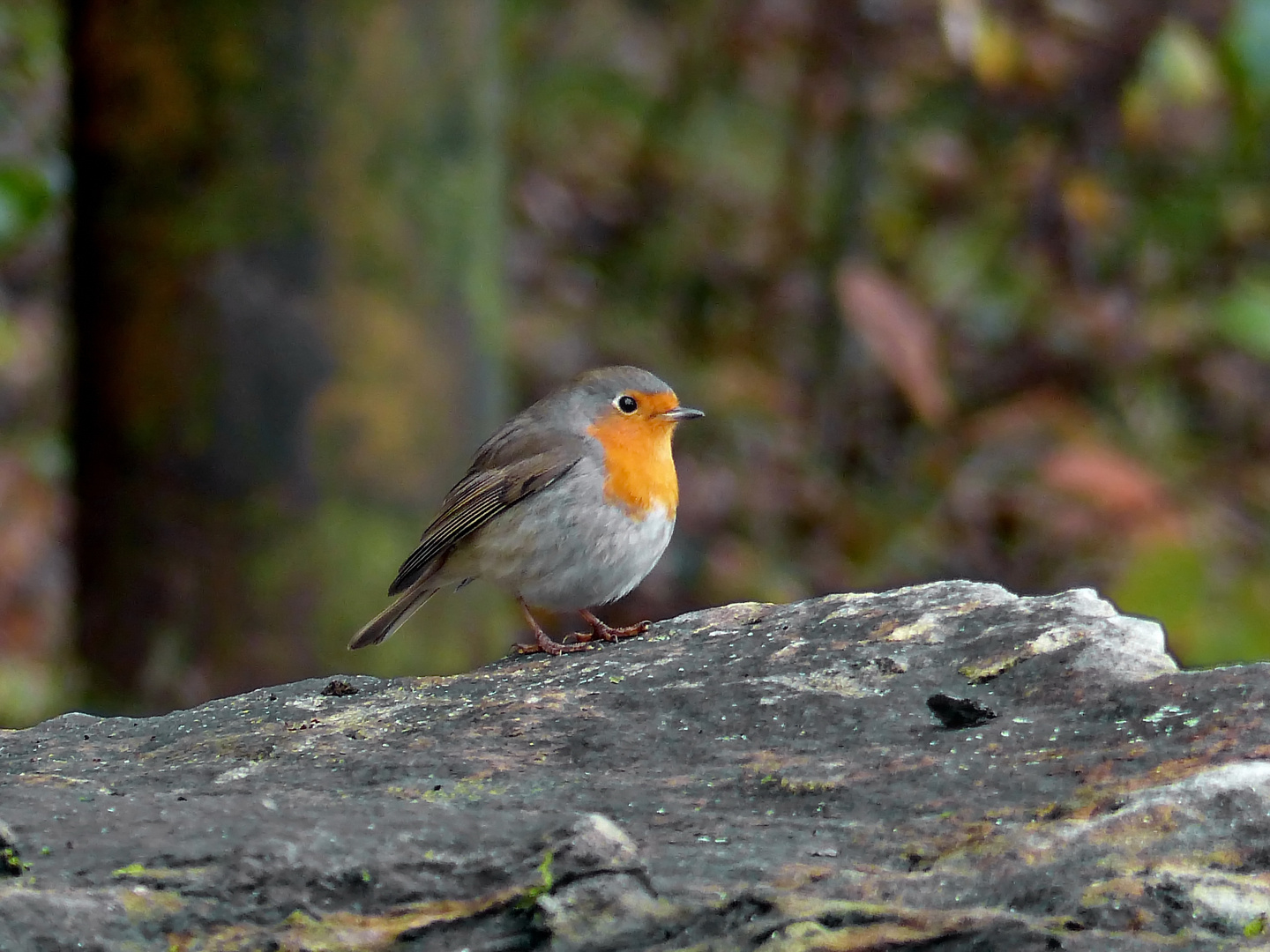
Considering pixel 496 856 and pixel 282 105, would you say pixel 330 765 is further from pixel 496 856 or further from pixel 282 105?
pixel 282 105

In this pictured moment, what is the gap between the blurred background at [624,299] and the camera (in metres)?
4.64

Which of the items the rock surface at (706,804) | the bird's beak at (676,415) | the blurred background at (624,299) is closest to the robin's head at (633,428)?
the bird's beak at (676,415)

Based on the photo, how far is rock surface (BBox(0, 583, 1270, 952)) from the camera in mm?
1881

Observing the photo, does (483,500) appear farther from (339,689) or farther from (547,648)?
(339,689)

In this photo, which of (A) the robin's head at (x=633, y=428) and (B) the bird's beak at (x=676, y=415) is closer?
(A) the robin's head at (x=633, y=428)

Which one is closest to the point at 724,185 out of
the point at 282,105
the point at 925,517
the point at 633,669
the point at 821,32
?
the point at 821,32

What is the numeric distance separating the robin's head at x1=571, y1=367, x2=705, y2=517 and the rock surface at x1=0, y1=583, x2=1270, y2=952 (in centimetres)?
117

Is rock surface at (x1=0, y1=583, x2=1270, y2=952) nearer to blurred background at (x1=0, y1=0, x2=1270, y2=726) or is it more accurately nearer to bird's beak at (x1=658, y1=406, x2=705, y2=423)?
bird's beak at (x1=658, y1=406, x2=705, y2=423)

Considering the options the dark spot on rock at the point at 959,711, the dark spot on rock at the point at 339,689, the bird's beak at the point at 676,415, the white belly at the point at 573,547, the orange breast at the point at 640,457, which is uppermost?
the bird's beak at the point at 676,415

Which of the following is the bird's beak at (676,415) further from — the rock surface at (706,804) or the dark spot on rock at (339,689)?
the dark spot on rock at (339,689)

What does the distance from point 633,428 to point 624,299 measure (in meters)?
4.30

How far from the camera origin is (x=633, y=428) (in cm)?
443

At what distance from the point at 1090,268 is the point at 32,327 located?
722 centimetres

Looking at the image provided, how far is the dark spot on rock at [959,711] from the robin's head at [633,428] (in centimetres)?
169
